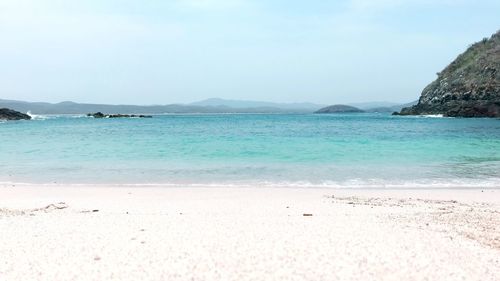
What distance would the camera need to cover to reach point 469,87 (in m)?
92.9

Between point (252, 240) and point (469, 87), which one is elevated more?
point (469, 87)

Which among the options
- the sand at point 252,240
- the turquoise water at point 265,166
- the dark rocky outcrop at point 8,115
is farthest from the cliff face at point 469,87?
the dark rocky outcrop at point 8,115

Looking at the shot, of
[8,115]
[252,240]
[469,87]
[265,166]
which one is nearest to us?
[252,240]

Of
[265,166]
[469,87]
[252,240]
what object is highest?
[469,87]

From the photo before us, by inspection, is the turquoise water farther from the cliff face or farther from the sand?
the cliff face

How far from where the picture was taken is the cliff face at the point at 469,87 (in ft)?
278

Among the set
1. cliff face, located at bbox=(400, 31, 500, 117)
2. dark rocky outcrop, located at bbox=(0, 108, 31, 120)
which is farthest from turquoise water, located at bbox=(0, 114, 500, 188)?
dark rocky outcrop, located at bbox=(0, 108, 31, 120)

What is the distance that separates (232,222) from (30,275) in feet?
12.5

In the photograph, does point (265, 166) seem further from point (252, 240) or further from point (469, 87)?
point (469, 87)

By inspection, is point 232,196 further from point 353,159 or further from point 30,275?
point 353,159

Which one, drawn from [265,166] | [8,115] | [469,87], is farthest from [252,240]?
[8,115]

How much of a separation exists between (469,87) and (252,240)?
320ft

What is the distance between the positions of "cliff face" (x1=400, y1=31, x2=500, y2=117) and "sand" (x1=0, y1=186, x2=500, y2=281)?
267 feet

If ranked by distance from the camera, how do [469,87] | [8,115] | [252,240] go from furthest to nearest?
[8,115]
[469,87]
[252,240]
